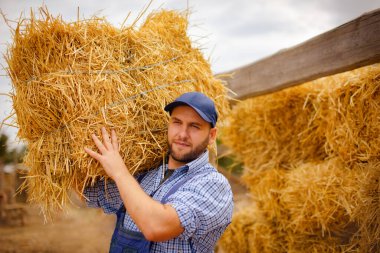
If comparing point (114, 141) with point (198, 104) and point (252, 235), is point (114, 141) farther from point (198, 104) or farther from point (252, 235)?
point (252, 235)

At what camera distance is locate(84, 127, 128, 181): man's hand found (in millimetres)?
1729

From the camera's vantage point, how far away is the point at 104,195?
210 centimetres

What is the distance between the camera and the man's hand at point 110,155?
5.67 feet

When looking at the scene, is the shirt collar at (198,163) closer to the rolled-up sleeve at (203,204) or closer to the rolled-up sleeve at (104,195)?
the rolled-up sleeve at (203,204)

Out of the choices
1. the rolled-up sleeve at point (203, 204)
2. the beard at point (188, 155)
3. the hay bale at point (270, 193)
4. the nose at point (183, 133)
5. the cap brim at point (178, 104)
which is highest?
the cap brim at point (178, 104)

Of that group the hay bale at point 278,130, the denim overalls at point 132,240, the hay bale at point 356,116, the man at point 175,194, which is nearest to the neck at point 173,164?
the man at point 175,194

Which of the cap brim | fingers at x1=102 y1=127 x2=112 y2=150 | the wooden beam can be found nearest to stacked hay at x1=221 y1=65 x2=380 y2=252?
the wooden beam

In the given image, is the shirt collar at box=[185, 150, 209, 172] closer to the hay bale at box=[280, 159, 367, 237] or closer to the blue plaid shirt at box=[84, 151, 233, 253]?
the blue plaid shirt at box=[84, 151, 233, 253]

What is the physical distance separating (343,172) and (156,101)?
5.27ft

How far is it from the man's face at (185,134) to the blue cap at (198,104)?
0.14 ft

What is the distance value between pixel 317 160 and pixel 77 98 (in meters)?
2.22

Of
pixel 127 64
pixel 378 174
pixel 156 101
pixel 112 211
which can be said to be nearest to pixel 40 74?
pixel 127 64

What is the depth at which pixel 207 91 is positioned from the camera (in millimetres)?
2424

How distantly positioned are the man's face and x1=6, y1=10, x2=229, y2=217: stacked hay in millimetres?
102
